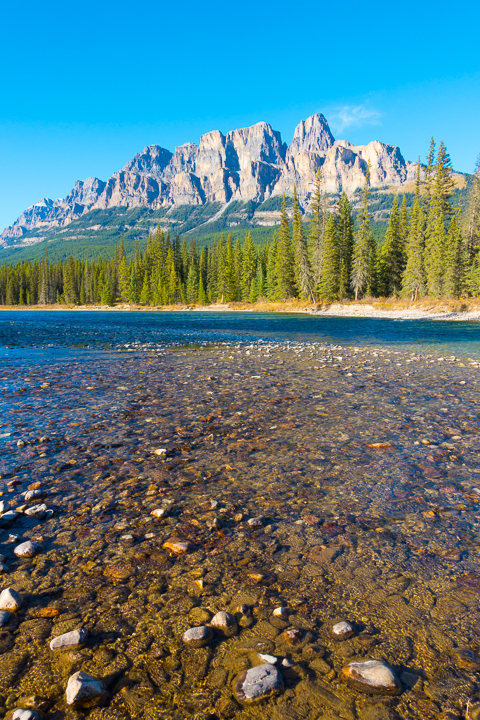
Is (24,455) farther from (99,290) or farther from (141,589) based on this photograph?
(99,290)

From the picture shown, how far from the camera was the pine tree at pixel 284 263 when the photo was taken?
75312 mm

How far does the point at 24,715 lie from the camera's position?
6.14ft

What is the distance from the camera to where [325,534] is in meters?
3.70

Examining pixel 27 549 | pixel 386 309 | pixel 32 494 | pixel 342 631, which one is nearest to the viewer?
pixel 342 631

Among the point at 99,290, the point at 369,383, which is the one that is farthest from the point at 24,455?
the point at 99,290

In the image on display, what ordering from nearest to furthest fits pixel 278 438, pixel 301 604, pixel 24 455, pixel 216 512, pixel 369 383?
pixel 301 604 → pixel 216 512 → pixel 24 455 → pixel 278 438 → pixel 369 383

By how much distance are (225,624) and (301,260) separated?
6985cm

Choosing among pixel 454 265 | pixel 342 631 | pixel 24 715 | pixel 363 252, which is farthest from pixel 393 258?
pixel 24 715

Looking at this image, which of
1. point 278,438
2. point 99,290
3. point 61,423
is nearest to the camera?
point 278,438

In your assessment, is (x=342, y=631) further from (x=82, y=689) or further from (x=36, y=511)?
(x=36, y=511)

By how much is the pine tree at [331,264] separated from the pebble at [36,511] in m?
67.9

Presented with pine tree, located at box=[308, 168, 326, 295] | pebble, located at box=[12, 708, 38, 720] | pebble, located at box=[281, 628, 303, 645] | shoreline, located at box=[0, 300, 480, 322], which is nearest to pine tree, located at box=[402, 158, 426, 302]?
shoreline, located at box=[0, 300, 480, 322]

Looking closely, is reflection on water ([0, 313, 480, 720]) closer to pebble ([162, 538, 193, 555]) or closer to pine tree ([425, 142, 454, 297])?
pebble ([162, 538, 193, 555])

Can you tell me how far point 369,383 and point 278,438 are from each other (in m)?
→ 5.46
